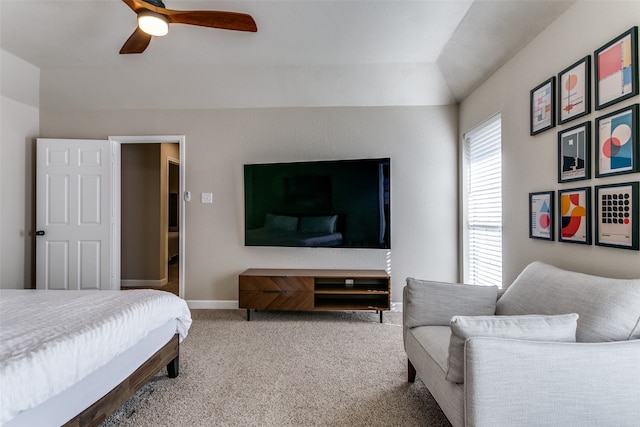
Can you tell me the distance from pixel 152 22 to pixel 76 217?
2658mm

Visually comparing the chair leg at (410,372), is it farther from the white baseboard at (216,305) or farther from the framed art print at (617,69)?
the white baseboard at (216,305)

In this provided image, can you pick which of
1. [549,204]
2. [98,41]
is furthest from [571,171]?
[98,41]

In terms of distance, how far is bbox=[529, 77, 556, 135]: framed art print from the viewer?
2098 millimetres

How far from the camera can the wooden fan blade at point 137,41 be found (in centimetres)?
230

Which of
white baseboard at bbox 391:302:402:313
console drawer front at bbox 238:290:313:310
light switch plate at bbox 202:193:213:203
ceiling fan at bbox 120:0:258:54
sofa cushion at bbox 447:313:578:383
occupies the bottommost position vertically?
white baseboard at bbox 391:302:402:313

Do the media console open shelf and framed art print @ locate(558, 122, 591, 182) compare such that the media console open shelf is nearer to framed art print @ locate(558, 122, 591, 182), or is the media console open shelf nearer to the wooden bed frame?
the wooden bed frame

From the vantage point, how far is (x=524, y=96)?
2.43 meters

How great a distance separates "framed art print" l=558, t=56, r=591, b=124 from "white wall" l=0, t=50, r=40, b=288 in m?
4.90

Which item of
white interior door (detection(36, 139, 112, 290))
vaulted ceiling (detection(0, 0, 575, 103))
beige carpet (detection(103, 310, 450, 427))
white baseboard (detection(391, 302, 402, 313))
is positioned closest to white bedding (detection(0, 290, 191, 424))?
beige carpet (detection(103, 310, 450, 427))

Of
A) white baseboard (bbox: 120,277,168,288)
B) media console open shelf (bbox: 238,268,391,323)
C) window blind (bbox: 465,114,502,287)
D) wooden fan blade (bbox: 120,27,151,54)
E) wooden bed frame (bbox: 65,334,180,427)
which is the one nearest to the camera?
wooden bed frame (bbox: 65,334,180,427)

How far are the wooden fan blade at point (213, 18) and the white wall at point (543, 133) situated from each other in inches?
78.2

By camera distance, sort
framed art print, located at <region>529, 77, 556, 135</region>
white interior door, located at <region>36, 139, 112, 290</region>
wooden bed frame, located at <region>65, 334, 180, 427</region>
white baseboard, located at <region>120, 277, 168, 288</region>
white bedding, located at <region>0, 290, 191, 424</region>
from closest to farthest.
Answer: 1. white bedding, located at <region>0, 290, 191, 424</region>
2. wooden bed frame, located at <region>65, 334, 180, 427</region>
3. framed art print, located at <region>529, 77, 556, 135</region>
4. white interior door, located at <region>36, 139, 112, 290</region>
5. white baseboard, located at <region>120, 277, 168, 288</region>

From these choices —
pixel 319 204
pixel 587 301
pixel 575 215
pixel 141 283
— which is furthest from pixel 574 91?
pixel 141 283

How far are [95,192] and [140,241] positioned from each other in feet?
4.72
